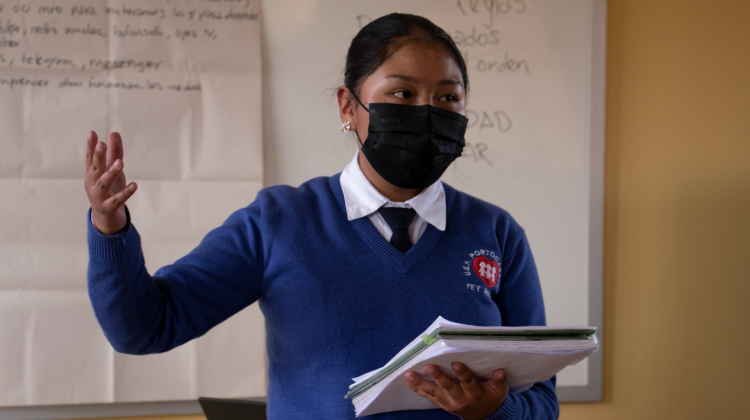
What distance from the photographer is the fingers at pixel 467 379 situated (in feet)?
2.39

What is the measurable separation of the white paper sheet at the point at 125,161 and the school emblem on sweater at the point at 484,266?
984 millimetres

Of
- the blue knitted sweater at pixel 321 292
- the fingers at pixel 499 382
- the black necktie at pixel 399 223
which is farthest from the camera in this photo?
the black necktie at pixel 399 223

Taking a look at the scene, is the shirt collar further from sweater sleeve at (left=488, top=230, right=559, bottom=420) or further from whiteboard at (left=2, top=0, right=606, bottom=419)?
whiteboard at (left=2, top=0, right=606, bottom=419)

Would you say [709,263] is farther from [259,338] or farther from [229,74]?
[229,74]

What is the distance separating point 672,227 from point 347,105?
1.45 m

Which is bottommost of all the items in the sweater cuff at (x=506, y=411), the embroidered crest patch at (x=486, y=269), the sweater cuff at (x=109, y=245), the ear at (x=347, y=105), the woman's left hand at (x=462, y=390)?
the sweater cuff at (x=506, y=411)


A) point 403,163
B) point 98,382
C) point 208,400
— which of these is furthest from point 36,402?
point 403,163

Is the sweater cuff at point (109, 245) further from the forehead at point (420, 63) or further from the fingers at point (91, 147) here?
the forehead at point (420, 63)

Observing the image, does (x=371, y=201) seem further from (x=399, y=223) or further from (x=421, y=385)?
(x=421, y=385)

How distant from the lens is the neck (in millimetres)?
1092

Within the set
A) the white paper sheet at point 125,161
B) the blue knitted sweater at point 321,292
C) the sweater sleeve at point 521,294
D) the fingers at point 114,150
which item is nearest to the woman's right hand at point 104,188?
the fingers at point 114,150

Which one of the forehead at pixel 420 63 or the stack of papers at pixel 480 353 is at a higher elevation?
the forehead at pixel 420 63

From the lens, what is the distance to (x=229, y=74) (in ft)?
5.91

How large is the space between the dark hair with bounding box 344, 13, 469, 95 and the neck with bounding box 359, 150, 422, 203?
0.50 feet
